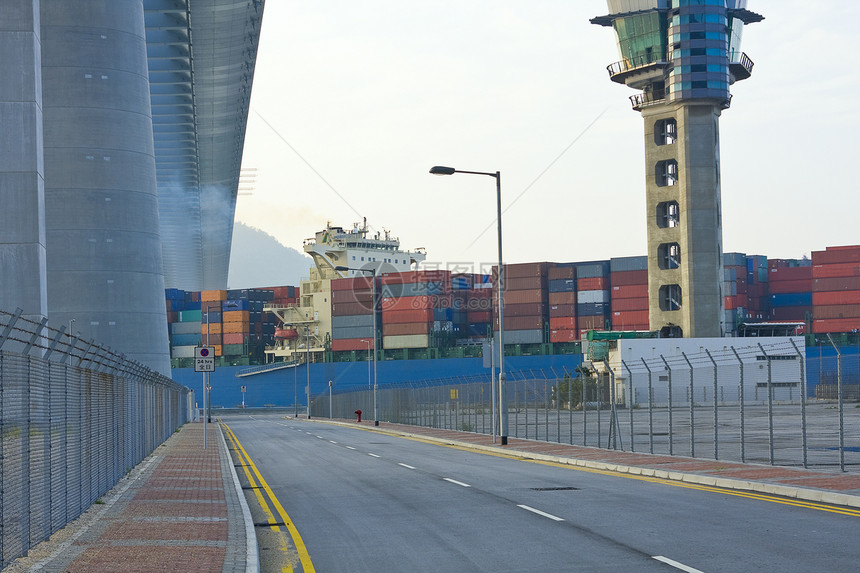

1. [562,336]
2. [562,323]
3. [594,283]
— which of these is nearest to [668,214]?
[594,283]

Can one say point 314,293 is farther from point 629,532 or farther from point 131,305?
point 629,532

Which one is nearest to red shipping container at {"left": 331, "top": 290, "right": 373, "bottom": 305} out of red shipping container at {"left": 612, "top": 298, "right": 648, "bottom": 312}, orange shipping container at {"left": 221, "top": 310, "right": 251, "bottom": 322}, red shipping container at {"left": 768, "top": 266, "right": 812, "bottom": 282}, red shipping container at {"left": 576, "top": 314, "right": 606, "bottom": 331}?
orange shipping container at {"left": 221, "top": 310, "right": 251, "bottom": 322}

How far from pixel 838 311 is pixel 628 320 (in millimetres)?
21634

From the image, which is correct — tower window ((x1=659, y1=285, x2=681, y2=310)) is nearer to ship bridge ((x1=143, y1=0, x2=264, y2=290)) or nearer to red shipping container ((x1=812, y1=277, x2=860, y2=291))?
red shipping container ((x1=812, y1=277, x2=860, y2=291))

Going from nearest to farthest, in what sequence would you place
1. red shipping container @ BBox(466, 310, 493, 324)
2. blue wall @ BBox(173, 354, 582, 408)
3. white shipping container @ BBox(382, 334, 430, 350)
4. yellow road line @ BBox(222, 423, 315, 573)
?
yellow road line @ BBox(222, 423, 315, 573)
blue wall @ BBox(173, 354, 582, 408)
white shipping container @ BBox(382, 334, 430, 350)
red shipping container @ BBox(466, 310, 493, 324)

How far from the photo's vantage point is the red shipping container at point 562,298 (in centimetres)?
11031

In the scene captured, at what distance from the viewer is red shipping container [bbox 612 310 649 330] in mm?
105938

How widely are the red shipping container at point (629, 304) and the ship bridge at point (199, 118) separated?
4270 cm

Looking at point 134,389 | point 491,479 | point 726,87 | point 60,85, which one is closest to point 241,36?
point 60,85

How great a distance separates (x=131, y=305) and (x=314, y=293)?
80.5 m

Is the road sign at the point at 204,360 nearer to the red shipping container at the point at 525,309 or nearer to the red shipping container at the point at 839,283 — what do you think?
the red shipping container at the point at 525,309

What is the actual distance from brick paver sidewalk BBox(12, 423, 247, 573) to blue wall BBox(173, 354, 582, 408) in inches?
3575

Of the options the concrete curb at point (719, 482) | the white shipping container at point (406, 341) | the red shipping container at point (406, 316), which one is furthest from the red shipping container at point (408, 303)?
the concrete curb at point (719, 482)

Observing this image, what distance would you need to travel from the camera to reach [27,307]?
29156mm
